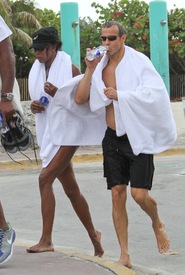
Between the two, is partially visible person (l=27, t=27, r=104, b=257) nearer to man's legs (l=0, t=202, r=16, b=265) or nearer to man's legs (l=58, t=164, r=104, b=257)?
man's legs (l=58, t=164, r=104, b=257)

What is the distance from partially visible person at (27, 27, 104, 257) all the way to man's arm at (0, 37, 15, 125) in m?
1.11

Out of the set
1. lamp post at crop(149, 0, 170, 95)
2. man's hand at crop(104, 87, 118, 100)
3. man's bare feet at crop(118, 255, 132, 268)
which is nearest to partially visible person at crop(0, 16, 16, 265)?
man's hand at crop(104, 87, 118, 100)

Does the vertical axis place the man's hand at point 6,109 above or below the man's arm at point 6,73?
below

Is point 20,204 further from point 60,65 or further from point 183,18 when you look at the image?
point 183,18

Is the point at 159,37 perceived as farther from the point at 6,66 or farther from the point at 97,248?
the point at 6,66

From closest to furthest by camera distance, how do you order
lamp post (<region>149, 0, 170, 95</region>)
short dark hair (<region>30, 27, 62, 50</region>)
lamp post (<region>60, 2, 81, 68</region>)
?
short dark hair (<region>30, 27, 62, 50</region>), lamp post (<region>60, 2, 81, 68</region>), lamp post (<region>149, 0, 170, 95</region>)

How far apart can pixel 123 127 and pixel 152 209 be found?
2.54 ft

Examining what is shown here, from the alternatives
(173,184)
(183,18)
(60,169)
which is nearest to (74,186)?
(60,169)

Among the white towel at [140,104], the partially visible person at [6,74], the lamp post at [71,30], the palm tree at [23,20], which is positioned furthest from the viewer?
the palm tree at [23,20]

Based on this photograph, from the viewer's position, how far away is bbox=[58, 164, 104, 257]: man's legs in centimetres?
771

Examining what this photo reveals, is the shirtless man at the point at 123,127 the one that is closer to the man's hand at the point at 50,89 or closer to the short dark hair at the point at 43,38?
the man's hand at the point at 50,89

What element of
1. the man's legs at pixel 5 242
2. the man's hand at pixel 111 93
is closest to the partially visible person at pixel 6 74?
the man's legs at pixel 5 242

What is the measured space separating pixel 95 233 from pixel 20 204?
3.77 meters

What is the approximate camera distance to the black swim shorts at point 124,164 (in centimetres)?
712
